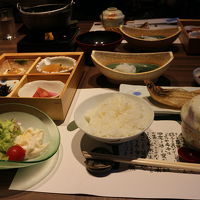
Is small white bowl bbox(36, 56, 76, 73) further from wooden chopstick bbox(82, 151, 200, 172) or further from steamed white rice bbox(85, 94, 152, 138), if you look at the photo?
wooden chopstick bbox(82, 151, 200, 172)

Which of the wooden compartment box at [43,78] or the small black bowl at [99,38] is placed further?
the small black bowl at [99,38]

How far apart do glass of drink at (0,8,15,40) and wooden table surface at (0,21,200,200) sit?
23cm

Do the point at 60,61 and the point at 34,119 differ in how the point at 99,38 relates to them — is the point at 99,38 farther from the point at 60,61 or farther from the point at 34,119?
the point at 34,119

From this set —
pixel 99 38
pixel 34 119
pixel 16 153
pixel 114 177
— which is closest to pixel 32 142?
pixel 16 153

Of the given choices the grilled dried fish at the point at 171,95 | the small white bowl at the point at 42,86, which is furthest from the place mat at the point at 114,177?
the small white bowl at the point at 42,86

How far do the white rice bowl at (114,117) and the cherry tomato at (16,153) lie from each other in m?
0.27

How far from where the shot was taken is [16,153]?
3.27 ft

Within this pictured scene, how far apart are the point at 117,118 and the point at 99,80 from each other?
0.68m

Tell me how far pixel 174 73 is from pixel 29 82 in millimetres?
1054

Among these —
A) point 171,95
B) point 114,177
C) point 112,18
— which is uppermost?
point 112,18

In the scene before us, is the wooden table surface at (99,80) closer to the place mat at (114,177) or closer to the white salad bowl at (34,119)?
the place mat at (114,177)

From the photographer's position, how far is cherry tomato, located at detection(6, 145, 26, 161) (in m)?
0.99

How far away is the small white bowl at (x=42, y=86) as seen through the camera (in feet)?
5.08

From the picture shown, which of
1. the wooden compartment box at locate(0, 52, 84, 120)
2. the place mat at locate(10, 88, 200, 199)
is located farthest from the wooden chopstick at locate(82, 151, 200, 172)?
the wooden compartment box at locate(0, 52, 84, 120)
